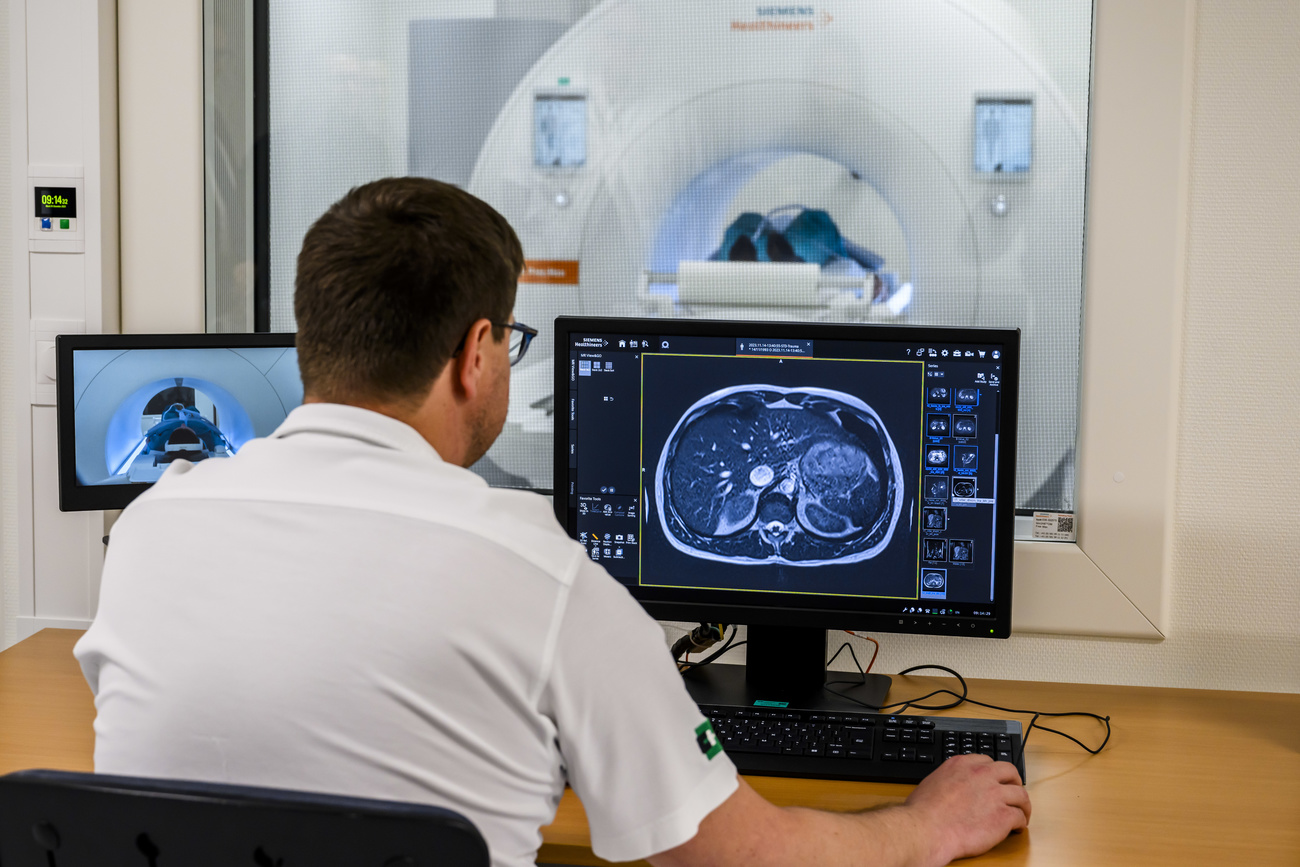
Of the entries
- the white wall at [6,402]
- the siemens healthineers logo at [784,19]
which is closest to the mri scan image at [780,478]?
the siemens healthineers logo at [784,19]

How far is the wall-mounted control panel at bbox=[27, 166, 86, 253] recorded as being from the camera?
1.77 meters

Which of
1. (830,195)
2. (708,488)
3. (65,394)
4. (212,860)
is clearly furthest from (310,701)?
(830,195)

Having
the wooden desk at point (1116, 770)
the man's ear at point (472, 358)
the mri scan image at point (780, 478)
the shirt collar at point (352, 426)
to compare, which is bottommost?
the wooden desk at point (1116, 770)

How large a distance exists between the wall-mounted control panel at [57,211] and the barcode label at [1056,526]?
1581 mm

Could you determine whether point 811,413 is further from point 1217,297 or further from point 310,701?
point 310,701

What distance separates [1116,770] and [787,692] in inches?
16.5

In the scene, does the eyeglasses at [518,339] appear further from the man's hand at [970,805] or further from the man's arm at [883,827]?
the man's hand at [970,805]

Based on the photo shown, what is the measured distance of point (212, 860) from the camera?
0.71m

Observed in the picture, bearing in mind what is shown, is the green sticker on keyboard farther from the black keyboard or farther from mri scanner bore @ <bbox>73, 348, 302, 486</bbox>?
mri scanner bore @ <bbox>73, 348, 302, 486</bbox>

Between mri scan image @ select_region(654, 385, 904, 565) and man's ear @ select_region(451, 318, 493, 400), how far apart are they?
0.51 m

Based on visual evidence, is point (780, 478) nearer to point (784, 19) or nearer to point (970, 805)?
point (970, 805)

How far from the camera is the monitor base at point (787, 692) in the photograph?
1.45 m

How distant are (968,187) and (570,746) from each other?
115cm

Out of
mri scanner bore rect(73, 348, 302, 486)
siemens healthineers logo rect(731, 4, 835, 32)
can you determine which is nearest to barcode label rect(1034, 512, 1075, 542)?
siemens healthineers logo rect(731, 4, 835, 32)
